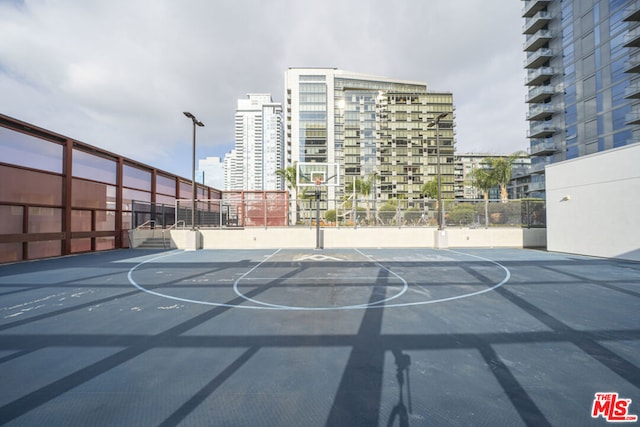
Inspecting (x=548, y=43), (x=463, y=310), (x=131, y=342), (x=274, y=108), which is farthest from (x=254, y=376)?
(x=274, y=108)

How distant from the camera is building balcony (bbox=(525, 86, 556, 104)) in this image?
153 ft

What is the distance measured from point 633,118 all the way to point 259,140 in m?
173

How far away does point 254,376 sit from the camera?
3.47 metres

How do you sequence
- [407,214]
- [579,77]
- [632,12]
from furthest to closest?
[579,77], [632,12], [407,214]

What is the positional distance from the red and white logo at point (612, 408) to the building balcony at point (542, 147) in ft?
199

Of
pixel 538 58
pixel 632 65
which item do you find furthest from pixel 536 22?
pixel 632 65

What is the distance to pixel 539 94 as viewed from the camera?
4750 cm

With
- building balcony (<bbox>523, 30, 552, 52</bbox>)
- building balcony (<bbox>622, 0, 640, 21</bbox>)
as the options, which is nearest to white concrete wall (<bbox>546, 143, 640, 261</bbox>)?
building balcony (<bbox>622, 0, 640, 21</bbox>)

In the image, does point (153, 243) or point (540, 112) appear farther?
point (540, 112)

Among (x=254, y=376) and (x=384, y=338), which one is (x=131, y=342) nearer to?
(x=254, y=376)

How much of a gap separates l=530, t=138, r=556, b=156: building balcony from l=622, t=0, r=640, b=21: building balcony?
18.3m

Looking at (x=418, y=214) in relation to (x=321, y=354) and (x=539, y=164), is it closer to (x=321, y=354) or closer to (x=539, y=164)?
(x=321, y=354)

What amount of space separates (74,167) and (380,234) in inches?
866

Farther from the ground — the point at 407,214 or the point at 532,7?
the point at 532,7
